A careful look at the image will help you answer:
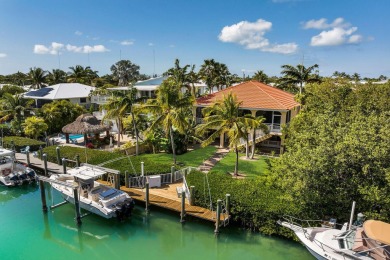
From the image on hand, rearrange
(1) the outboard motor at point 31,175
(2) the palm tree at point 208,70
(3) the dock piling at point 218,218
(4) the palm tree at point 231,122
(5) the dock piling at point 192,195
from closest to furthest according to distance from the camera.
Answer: (3) the dock piling at point 218,218
(5) the dock piling at point 192,195
(4) the palm tree at point 231,122
(1) the outboard motor at point 31,175
(2) the palm tree at point 208,70

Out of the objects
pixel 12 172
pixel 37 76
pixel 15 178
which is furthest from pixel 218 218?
pixel 37 76

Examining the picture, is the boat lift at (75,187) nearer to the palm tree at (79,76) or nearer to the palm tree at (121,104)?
the palm tree at (121,104)

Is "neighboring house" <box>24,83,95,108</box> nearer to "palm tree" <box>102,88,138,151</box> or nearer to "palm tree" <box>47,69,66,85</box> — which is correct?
"palm tree" <box>47,69,66,85</box>

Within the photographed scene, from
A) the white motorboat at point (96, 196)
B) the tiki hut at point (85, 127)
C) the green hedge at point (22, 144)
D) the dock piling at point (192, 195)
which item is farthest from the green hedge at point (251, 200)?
the green hedge at point (22, 144)

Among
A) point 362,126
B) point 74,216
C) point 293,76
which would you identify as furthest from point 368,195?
point 293,76

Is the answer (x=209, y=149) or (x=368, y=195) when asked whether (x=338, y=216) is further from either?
(x=209, y=149)

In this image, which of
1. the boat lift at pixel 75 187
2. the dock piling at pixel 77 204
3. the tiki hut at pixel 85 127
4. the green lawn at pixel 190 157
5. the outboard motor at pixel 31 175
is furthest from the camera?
the tiki hut at pixel 85 127

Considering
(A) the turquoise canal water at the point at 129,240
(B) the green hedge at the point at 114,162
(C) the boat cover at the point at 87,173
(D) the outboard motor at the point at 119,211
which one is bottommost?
(A) the turquoise canal water at the point at 129,240
